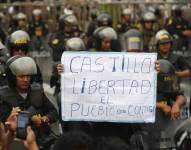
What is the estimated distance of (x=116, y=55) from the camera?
6.13 metres

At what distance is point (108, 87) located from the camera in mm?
6039

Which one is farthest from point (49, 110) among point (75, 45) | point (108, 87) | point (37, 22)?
point (37, 22)

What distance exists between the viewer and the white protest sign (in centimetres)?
603

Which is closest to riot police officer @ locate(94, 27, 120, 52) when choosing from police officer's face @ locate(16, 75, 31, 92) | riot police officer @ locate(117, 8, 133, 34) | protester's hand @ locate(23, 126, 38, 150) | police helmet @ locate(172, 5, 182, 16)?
police officer's face @ locate(16, 75, 31, 92)

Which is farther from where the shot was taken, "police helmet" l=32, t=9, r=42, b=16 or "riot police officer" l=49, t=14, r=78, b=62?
"police helmet" l=32, t=9, r=42, b=16

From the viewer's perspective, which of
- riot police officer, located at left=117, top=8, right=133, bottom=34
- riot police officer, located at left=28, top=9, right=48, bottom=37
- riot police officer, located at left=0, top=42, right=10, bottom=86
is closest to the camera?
riot police officer, located at left=0, top=42, right=10, bottom=86

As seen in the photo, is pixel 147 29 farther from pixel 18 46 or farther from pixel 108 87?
pixel 108 87

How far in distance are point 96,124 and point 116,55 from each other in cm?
67

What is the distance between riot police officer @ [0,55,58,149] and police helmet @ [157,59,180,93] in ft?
3.98

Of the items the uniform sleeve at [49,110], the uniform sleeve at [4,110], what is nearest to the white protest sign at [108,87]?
the uniform sleeve at [49,110]

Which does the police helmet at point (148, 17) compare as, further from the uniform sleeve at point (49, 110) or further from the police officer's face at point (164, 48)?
the uniform sleeve at point (49, 110)

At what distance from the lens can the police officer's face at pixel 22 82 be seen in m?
6.05

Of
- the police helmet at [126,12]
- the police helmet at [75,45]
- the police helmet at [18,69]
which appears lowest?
the police helmet at [126,12]

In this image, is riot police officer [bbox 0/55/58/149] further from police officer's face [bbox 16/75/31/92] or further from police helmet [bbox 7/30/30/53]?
police helmet [bbox 7/30/30/53]
